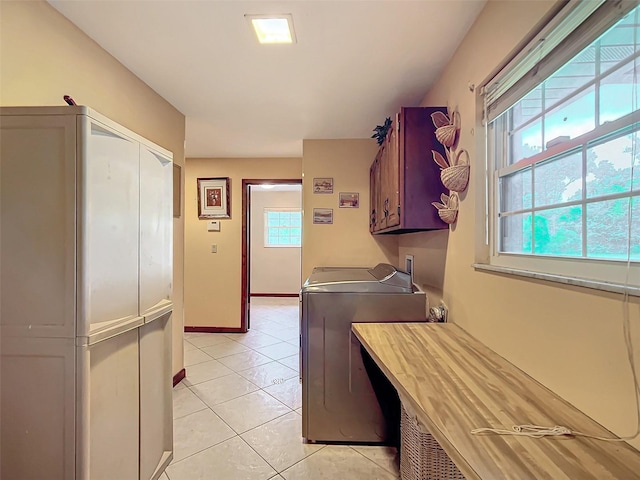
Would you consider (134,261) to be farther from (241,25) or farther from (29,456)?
(241,25)

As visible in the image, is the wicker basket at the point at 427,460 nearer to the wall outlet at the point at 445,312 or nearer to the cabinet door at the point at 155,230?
the wall outlet at the point at 445,312

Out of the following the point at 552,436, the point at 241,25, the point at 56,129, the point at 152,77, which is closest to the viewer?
the point at 552,436

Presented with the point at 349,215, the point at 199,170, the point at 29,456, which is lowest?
the point at 29,456

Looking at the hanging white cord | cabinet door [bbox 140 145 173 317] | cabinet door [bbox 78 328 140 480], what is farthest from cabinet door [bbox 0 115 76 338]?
the hanging white cord

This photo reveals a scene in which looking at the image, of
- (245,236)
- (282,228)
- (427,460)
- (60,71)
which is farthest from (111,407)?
(282,228)

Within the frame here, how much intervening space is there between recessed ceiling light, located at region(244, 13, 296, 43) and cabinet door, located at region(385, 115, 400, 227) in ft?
2.67

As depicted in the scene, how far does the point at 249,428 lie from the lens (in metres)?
2.01

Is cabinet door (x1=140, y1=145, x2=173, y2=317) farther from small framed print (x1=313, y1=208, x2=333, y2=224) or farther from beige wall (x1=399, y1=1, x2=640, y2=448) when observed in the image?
small framed print (x1=313, y1=208, x2=333, y2=224)

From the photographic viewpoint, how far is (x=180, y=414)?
7.17 feet

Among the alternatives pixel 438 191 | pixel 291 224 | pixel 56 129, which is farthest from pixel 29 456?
pixel 291 224

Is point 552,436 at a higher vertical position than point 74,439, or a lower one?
higher

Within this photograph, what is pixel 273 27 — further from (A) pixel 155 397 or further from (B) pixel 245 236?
(B) pixel 245 236

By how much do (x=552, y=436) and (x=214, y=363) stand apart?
2.99 m

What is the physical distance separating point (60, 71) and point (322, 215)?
2.26 metres
